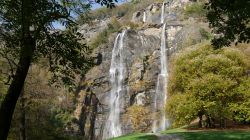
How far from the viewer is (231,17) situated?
12461 millimetres

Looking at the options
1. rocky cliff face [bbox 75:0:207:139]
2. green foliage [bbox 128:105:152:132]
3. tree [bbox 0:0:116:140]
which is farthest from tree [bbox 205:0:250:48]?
rocky cliff face [bbox 75:0:207:139]

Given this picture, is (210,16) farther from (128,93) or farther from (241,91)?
(128,93)

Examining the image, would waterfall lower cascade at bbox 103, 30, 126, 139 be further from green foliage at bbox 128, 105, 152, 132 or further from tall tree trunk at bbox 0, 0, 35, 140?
tall tree trunk at bbox 0, 0, 35, 140

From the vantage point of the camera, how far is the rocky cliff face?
233 feet

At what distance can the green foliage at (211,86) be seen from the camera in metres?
35.5

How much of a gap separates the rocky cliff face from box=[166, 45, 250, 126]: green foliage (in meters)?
28.2

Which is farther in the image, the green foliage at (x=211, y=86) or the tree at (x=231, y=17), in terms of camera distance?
the green foliage at (x=211, y=86)

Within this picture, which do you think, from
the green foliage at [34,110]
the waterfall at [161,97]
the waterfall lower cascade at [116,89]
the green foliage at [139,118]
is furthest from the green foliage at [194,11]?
the green foliage at [34,110]

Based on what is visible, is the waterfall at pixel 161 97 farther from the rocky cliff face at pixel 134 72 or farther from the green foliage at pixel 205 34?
the green foliage at pixel 205 34

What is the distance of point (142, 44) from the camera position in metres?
79.4

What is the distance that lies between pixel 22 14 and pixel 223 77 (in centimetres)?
2866

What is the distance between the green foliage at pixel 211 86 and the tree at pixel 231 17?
73.7ft

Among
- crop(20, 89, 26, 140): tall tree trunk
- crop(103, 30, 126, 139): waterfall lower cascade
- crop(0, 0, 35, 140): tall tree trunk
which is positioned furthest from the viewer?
crop(103, 30, 126, 139): waterfall lower cascade

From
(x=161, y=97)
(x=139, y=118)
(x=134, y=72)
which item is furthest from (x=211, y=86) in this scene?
(x=134, y=72)
